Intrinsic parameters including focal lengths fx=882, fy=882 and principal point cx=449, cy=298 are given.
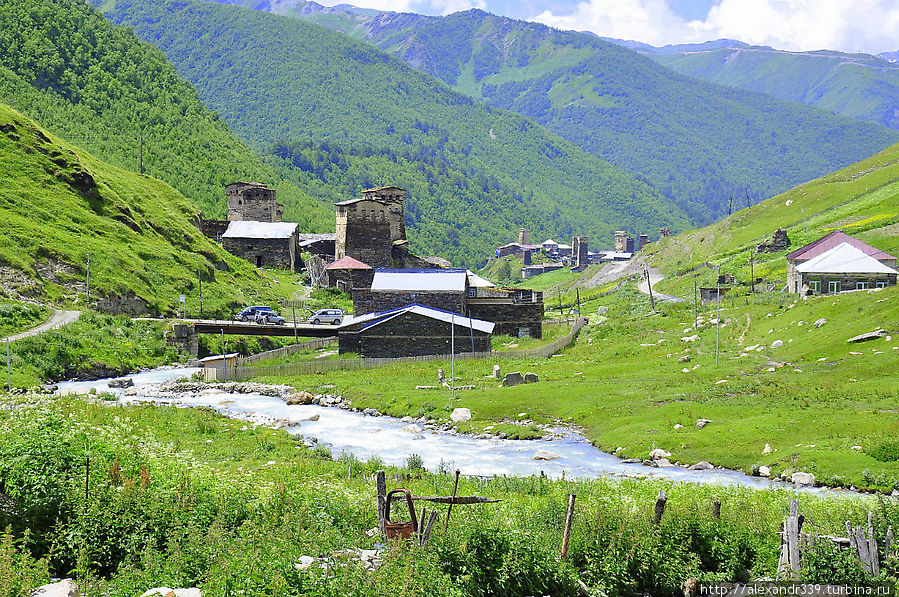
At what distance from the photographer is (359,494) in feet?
72.7

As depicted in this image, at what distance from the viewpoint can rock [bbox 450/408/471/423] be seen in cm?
4650

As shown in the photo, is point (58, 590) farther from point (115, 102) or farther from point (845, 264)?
point (115, 102)

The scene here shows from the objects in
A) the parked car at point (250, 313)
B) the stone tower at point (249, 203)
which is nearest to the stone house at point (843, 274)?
the parked car at point (250, 313)

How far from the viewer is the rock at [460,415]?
153 feet

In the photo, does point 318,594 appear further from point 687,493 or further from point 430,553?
point 687,493

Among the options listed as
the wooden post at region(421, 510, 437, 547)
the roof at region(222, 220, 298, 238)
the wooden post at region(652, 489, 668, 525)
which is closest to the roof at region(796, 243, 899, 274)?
the wooden post at region(652, 489, 668, 525)

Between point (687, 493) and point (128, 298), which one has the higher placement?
point (128, 298)

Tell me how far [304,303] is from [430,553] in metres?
79.3

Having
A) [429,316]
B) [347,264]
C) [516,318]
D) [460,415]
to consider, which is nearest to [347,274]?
[347,264]

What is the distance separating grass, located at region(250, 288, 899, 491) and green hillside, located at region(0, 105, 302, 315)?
23.5 m

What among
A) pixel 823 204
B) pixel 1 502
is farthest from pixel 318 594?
pixel 823 204

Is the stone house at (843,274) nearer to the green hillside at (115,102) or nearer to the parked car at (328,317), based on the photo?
the parked car at (328,317)

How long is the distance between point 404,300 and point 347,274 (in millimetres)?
28260

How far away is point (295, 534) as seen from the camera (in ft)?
56.6
